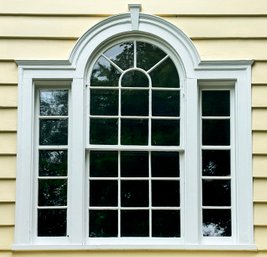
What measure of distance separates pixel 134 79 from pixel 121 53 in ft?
0.91

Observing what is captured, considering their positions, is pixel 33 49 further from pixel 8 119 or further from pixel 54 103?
pixel 8 119

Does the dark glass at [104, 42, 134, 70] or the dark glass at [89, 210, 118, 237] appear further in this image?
the dark glass at [104, 42, 134, 70]

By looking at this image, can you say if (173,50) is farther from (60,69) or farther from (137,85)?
(60,69)

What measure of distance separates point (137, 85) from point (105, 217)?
49.1 inches

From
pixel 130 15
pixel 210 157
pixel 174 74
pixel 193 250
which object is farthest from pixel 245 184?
pixel 130 15

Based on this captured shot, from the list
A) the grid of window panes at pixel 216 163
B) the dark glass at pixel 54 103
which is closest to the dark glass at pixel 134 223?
the grid of window panes at pixel 216 163

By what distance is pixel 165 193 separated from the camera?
220 inches

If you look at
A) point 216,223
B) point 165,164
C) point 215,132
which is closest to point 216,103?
point 215,132

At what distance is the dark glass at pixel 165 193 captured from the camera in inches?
220

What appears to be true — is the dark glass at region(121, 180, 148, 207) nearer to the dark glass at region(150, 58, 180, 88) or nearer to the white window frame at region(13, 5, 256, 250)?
the white window frame at region(13, 5, 256, 250)

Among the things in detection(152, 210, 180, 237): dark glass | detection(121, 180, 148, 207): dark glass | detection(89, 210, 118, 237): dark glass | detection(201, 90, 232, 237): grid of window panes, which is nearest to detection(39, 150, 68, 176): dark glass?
detection(89, 210, 118, 237): dark glass

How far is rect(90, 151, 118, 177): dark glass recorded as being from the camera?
5.61m

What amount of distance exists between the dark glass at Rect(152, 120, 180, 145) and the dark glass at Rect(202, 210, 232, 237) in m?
0.72

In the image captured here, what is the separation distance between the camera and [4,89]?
5.57 m
